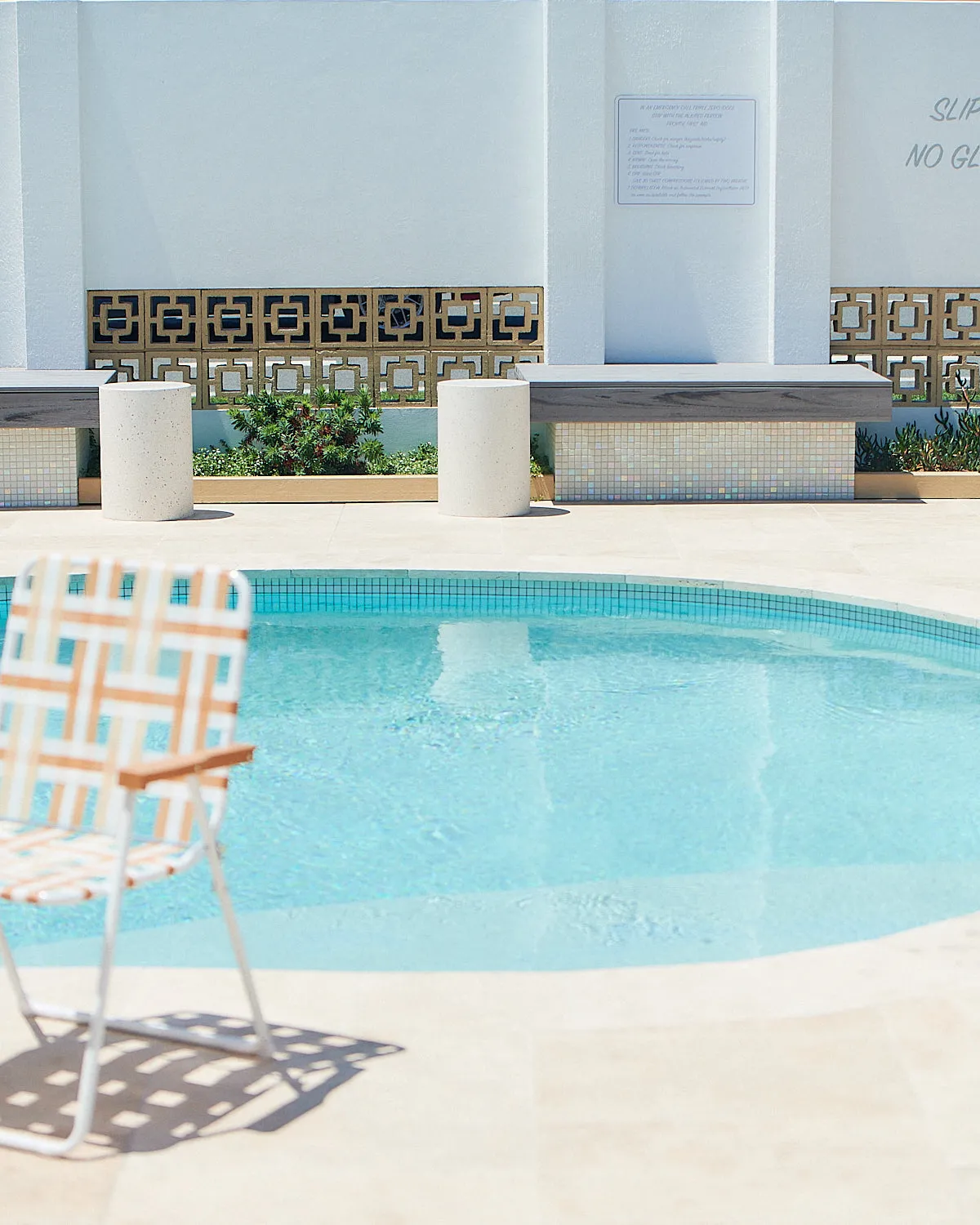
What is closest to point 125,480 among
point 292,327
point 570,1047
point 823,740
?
point 292,327

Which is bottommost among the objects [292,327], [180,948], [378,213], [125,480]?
[180,948]

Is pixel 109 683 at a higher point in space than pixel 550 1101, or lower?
higher

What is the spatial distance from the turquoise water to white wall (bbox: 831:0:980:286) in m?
5.06

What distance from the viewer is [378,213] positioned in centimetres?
1327

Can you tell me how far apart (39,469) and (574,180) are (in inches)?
173

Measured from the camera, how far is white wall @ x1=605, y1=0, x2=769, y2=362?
42.7ft

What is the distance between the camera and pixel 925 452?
1302 cm

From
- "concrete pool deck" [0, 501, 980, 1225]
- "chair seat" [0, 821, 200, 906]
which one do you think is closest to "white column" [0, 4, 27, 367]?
"concrete pool deck" [0, 501, 980, 1225]

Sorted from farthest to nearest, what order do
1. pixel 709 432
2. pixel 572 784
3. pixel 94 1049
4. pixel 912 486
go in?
pixel 912 486 → pixel 709 432 → pixel 572 784 → pixel 94 1049

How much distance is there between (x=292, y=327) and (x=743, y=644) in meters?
5.87

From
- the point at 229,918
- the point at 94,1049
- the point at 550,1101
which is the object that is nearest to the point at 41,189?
the point at 229,918

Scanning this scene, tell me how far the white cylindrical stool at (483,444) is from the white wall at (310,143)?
1.95 meters

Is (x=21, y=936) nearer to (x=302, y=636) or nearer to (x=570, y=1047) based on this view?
(x=570, y=1047)

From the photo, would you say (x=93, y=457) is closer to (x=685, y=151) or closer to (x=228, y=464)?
(x=228, y=464)
